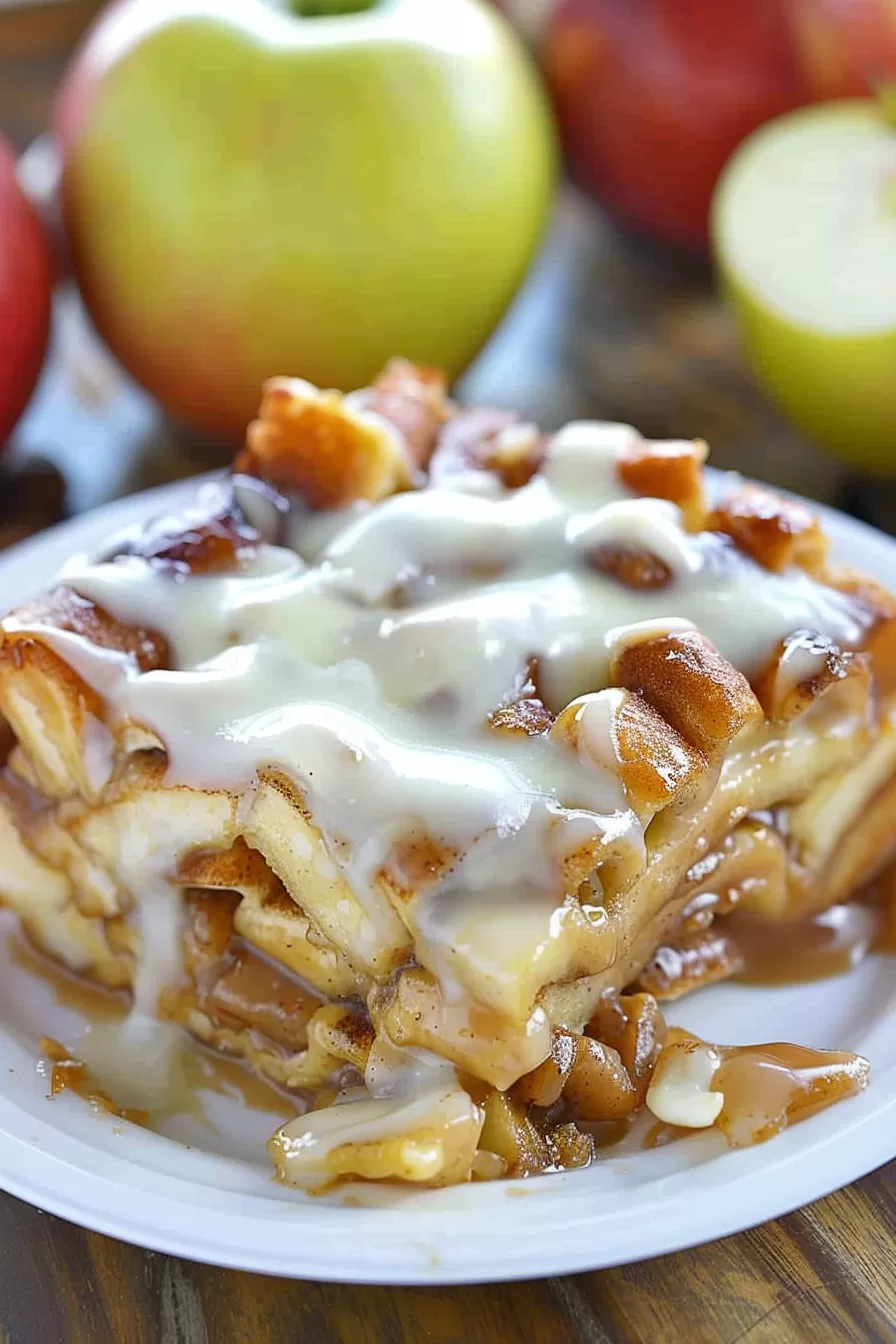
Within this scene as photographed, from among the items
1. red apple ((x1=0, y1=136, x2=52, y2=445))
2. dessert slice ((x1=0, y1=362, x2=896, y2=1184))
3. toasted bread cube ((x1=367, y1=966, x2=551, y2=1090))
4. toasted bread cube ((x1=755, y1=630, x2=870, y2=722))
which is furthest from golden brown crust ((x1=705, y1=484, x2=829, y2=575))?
red apple ((x1=0, y1=136, x2=52, y2=445))

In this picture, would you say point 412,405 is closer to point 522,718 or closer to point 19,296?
point 522,718

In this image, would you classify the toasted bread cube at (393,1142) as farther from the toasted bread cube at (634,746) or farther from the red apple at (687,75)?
the red apple at (687,75)

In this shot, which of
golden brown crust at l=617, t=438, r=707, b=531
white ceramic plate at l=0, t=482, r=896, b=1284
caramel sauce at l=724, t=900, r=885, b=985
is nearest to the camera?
white ceramic plate at l=0, t=482, r=896, b=1284

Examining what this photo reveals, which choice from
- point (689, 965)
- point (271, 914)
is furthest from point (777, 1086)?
point (271, 914)

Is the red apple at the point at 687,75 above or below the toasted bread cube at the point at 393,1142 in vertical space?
above

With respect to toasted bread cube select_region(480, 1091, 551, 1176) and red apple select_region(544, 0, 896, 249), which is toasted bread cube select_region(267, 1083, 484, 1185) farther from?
red apple select_region(544, 0, 896, 249)

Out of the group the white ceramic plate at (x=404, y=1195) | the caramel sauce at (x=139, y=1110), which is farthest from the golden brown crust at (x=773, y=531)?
the caramel sauce at (x=139, y=1110)

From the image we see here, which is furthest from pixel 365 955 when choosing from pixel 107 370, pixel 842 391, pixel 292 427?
pixel 107 370
